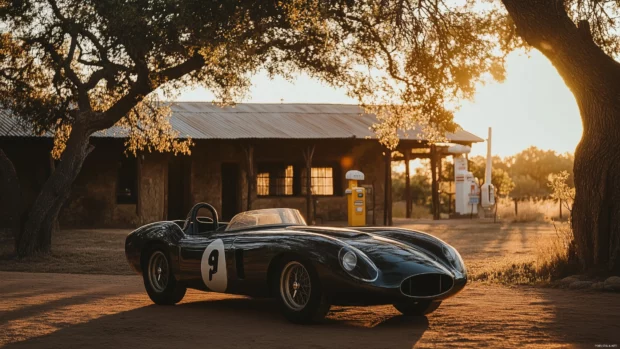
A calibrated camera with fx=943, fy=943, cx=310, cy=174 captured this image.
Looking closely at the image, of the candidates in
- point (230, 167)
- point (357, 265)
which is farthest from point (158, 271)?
point (230, 167)

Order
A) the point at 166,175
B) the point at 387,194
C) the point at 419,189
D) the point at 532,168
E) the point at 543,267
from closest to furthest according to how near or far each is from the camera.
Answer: the point at 543,267 < the point at 166,175 < the point at 387,194 < the point at 419,189 < the point at 532,168

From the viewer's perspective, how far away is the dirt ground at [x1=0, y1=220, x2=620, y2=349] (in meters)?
8.10

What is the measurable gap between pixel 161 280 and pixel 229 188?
23.9m

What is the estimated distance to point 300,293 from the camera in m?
9.18

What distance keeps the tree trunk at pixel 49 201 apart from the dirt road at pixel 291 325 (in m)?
7.47

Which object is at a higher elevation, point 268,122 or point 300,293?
point 268,122

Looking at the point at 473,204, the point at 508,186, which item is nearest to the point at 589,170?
the point at 473,204

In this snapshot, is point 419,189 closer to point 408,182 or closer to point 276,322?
point 408,182

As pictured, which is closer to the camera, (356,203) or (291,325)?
(291,325)

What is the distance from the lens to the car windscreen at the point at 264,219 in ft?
34.7

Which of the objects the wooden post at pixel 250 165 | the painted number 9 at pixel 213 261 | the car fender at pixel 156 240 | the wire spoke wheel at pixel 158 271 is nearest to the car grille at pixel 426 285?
the painted number 9 at pixel 213 261

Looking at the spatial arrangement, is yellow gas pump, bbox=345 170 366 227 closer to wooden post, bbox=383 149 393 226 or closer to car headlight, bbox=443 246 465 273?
wooden post, bbox=383 149 393 226

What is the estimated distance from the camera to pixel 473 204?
40438 mm

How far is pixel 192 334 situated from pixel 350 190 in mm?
23279
